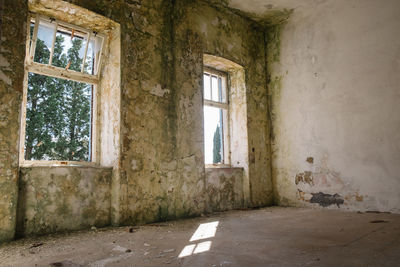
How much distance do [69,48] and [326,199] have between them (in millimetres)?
3794

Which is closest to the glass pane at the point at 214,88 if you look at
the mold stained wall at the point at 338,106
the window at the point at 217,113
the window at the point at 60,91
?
the window at the point at 217,113

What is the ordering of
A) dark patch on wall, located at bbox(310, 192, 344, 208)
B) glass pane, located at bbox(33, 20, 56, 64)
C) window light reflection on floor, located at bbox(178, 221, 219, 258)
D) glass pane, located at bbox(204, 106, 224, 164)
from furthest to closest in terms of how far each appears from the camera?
glass pane, located at bbox(204, 106, 224, 164), dark patch on wall, located at bbox(310, 192, 344, 208), glass pane, located at bbox(33, 20, 56, 64), window light reflection on floor, located at bbox(178, 221, 219, 258)

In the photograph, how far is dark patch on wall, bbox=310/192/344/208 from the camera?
3936 mm

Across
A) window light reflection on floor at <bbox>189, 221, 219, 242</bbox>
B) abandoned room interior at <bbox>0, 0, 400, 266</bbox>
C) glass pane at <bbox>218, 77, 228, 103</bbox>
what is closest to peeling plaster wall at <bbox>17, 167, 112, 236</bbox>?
abandoned room interior at <bbox>0, 0, 400, 266</bbox>

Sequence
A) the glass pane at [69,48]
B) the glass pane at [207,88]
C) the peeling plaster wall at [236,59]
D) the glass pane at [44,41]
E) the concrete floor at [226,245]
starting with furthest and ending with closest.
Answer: the glass pane at [207,88] → the peeling plaster wall at [236,59] → the glass pane at [69,48] → the glass pane at [44,41] → the concrete floor at [226,245]

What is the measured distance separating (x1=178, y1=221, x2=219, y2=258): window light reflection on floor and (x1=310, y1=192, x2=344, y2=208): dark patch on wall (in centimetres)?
178

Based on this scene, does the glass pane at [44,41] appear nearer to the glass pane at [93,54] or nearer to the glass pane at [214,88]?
the glass pane at [93,54]

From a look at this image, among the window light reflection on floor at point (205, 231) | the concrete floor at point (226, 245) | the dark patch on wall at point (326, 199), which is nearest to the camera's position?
the concrete floor at point (226, 245)

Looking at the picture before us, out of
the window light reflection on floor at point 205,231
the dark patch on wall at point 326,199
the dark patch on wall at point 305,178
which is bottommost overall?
the window light reflection on floor at point 205,231

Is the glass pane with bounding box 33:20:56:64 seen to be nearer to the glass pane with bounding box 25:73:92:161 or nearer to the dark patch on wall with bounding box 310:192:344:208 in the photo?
the glass pane with bounding box 25:73:92:161

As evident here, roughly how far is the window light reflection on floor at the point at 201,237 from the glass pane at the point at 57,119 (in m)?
1.48

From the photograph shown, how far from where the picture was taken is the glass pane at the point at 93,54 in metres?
3.29

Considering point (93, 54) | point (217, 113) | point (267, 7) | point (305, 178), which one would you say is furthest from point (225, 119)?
point (93, 54)

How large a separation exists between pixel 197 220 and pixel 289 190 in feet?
6.07
